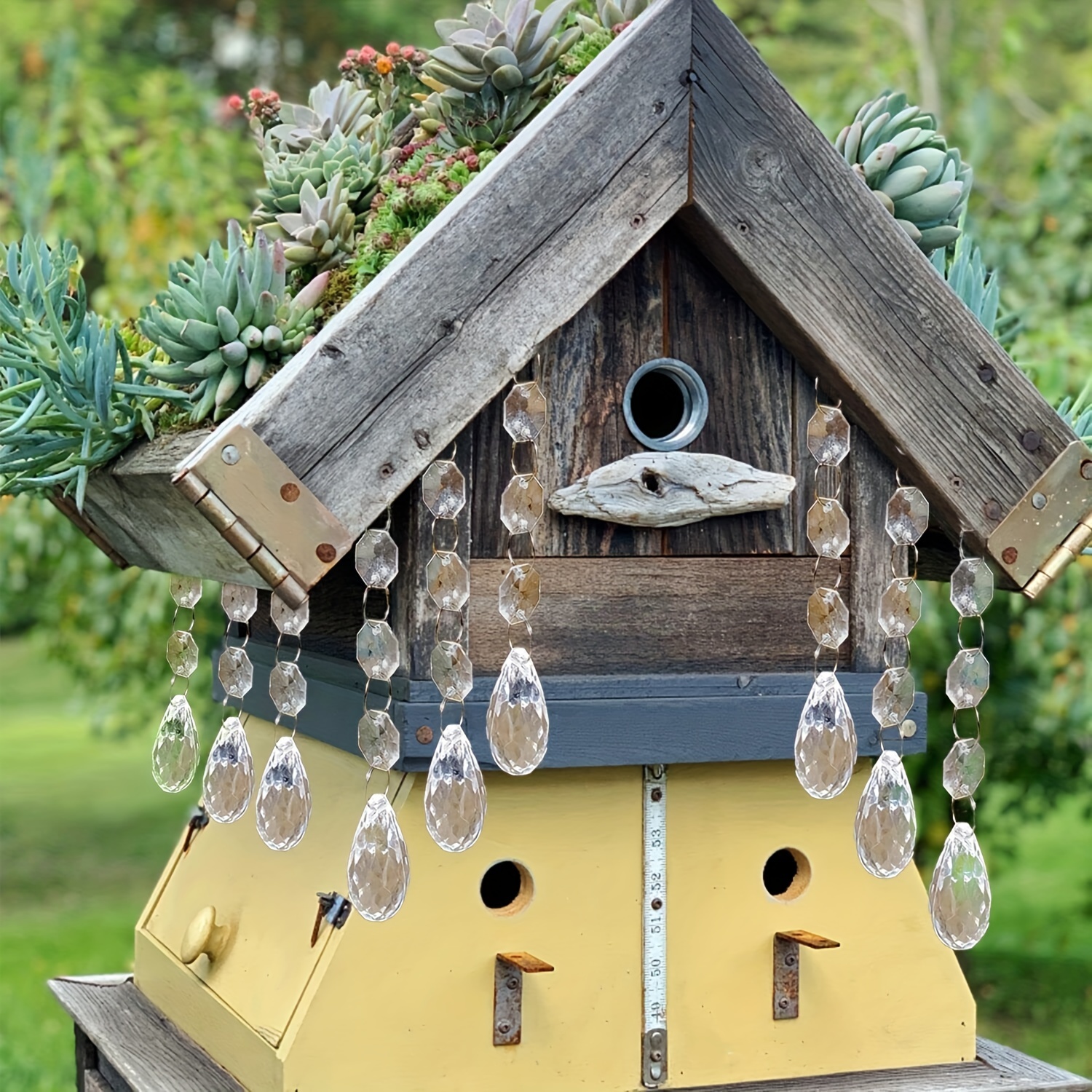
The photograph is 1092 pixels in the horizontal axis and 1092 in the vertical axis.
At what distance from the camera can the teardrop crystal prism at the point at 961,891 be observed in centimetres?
162

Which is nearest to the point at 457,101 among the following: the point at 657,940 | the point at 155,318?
the point at 155,318

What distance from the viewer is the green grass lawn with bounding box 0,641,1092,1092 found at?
5.23 metres

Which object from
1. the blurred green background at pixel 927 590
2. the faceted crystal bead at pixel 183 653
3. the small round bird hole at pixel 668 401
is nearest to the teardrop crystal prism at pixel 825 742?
the small round bird hole at pixel 668 401

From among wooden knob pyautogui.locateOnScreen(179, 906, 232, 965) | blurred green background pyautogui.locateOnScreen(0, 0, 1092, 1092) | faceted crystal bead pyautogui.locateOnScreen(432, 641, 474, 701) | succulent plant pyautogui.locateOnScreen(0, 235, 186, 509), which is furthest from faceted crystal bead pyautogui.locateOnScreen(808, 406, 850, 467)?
blurred green background pyautogui.locateOnScreen(0, 0, 1092, 1092)

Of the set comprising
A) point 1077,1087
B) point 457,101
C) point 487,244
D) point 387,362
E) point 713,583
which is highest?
point 457,101

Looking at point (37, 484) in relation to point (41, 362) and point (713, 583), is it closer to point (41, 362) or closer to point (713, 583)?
point (41, 362)

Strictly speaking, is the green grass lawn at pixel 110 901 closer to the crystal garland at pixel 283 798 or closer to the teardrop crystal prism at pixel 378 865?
the crystal garland at pixel 283 798

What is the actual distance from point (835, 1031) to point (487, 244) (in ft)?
3.32

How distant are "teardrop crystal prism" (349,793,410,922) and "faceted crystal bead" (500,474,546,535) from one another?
30 centimetres

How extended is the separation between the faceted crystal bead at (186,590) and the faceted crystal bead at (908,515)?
32.6 inches

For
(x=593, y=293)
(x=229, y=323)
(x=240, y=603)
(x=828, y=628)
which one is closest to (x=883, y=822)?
(x=828, y=628)

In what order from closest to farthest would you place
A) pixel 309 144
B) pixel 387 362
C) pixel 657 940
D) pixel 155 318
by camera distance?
pixel 387 362, pixel 155 318, pixel 657 940, pixel 309 144

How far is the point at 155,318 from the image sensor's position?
5.32 ft

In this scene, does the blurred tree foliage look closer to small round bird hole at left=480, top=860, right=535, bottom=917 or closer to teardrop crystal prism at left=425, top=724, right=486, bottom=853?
small round bird hole at left=480, top=860, right=535, bottom=917
